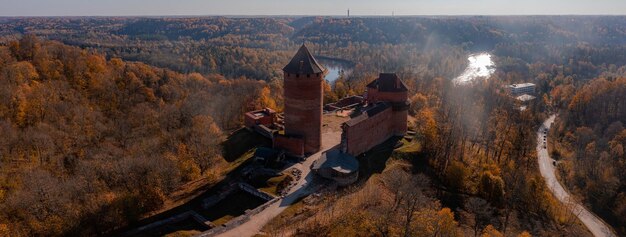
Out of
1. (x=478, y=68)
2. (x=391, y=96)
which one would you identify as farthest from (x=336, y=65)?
(x=391, y=96)

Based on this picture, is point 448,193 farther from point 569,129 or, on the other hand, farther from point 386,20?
point 386,20

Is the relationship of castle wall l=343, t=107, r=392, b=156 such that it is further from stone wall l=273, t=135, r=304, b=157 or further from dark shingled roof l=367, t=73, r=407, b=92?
stone wall l=273, t=135, r=304, b=157

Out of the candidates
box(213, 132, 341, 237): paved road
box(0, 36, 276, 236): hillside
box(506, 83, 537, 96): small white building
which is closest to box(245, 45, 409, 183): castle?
box(213, 132, 341, 237): paved road

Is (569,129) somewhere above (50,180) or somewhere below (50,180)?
below

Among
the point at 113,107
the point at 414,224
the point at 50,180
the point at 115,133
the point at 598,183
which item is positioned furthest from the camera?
the point at 113,107

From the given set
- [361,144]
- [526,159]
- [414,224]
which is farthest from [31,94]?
[526,159]
